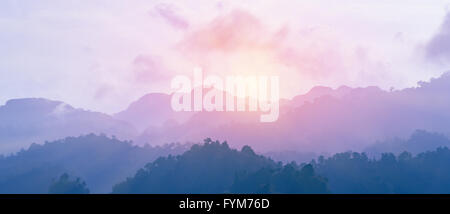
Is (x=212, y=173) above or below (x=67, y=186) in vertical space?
above

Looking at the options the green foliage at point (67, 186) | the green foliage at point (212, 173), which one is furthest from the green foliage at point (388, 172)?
the green foliage at point (67, 186)

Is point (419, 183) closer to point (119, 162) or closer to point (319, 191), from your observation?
point (319, 191)

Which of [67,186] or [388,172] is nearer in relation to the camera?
[67,186]

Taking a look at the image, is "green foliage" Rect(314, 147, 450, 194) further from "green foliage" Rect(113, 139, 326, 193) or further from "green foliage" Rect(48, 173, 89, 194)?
"green foliage" Rect(48, 173, 89, 194)

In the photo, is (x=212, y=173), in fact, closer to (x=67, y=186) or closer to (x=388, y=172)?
(x=67, y=186)

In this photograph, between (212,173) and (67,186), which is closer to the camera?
(67,186)

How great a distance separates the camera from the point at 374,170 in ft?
20.1

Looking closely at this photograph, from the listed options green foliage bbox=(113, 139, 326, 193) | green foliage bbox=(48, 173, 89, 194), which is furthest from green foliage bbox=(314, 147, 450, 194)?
green foliage bbox=(48, 173, 89, 194)

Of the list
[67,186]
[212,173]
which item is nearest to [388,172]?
[212,173]

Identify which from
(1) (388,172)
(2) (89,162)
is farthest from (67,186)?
(1) (388,172)

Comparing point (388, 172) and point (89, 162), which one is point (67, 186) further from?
point (388, 172)

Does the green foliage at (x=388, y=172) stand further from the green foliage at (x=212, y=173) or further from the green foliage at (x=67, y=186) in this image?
the green foliage at (x=67, y=186)
